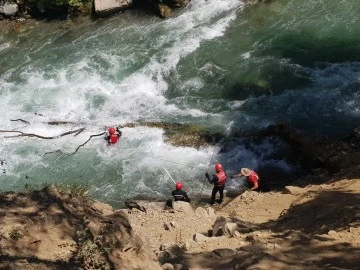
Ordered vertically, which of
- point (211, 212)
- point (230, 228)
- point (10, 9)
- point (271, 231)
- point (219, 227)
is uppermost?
point (10, 9)

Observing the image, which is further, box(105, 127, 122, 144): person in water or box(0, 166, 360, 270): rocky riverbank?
box(105, 127, 122, 144): person in water

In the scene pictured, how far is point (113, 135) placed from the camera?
14656 millimetres

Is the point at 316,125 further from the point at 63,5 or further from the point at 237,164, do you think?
the point at 63,5

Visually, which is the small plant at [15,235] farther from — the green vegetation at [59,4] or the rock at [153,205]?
the green vegetation at [59,4]

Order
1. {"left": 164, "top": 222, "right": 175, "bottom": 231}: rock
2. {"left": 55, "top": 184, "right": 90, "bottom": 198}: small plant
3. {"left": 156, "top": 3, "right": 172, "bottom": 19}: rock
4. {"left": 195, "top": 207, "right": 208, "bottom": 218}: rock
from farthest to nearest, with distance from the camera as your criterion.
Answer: {"left": 156, "top": 3, "right": 172, "bottom": 19}: rock, {"left": 195, "top": 207, "right": 208, "bottom": 218}: rock, {"left": 164, "top": 222, "right": 175, "bottom": 231}: rock, {"left": 55, "top": 184, "right": 90, "bottom": 198}: small plant

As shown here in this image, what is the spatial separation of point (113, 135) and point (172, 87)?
127 inches

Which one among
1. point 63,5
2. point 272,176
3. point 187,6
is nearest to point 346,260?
point 272,176

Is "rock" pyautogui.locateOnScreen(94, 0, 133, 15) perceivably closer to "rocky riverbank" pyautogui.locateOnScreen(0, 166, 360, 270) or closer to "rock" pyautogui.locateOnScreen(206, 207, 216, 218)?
"rock" pyautogui.locateOnScreen(206, 207, 216, 218)

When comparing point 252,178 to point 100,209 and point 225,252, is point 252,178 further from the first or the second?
point 225,252

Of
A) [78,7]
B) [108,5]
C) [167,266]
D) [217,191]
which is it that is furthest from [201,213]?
[78,7]

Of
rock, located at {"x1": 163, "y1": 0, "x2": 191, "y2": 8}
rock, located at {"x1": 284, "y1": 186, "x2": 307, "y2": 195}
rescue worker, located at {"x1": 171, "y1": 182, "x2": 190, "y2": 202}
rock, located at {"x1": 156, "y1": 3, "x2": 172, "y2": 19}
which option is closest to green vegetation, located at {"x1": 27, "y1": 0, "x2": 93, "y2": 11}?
rock, located at {"x1": 156, "y1": 3, "x2": 172, "y2": 19}

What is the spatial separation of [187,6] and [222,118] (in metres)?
7.16

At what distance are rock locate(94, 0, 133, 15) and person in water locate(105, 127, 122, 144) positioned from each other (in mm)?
7483

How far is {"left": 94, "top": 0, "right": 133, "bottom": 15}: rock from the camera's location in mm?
20375
